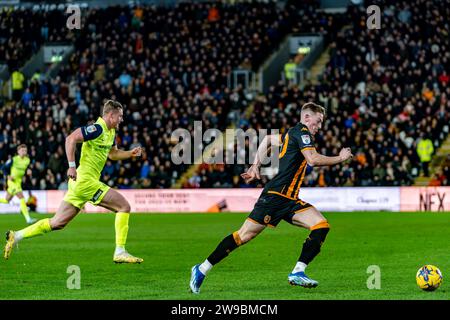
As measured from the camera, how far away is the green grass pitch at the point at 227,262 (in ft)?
39.9

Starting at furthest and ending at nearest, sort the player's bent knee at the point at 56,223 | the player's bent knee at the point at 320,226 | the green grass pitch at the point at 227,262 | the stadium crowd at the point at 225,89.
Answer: the stadium crowd at the point at 225,89 → the player's bent knee at the point at 56,223 → the player's bent knee at the point at 320,226 → the green grass pitch at the point at 227,262

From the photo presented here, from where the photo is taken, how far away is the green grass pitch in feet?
39.9

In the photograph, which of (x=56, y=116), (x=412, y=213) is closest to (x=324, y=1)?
(x=56, y=116)

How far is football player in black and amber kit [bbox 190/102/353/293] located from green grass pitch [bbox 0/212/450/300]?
16.5 inches

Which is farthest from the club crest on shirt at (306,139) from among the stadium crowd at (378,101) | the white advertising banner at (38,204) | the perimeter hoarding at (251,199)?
the white advertising banner at (38,204)

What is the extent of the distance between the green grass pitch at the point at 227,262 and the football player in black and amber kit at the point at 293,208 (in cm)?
42

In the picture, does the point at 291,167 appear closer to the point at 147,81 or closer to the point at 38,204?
the point at 38,204

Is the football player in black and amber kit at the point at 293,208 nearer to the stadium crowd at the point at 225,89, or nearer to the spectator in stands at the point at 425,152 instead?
the stadium crowd at the point at 225,89

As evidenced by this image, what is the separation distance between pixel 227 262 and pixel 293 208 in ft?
13.8

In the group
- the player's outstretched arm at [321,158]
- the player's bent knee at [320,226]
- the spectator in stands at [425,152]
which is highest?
the player's outstretched arm at [321,158]

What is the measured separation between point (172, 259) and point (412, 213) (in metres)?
16.6

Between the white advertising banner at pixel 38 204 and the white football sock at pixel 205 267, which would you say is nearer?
the white football sock at pixel 205 267

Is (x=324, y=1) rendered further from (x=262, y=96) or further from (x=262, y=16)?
(x=262, y=96)

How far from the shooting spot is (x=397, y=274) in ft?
46.0
